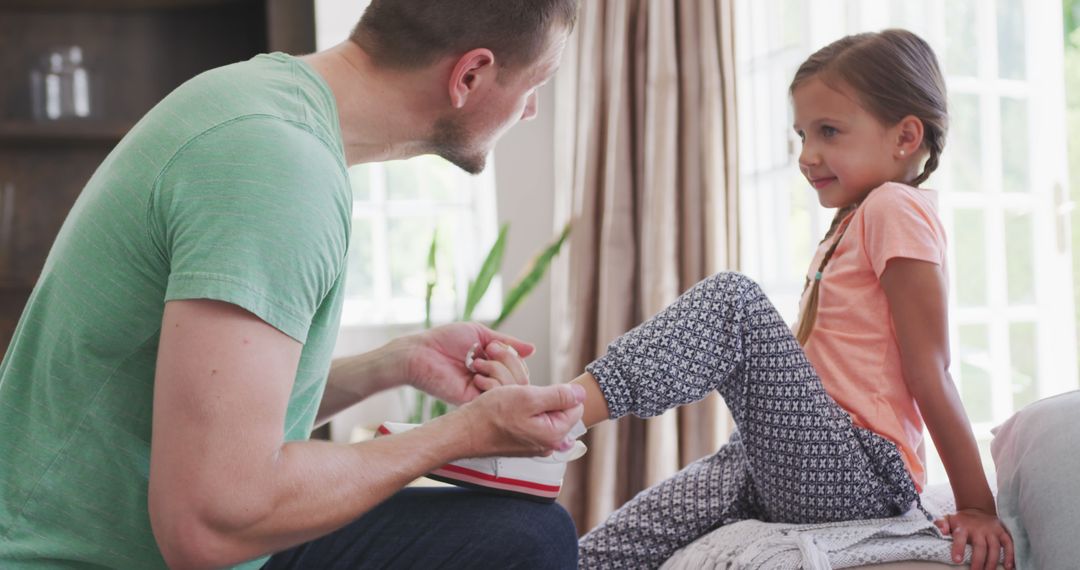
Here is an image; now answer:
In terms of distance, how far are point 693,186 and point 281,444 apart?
2.03m

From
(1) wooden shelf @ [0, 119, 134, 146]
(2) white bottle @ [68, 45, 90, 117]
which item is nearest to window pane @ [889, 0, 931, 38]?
(1) wooden shelf @ [0, 119, 134, 146]

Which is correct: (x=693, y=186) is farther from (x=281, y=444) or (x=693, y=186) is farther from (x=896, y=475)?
(x=281, y=444)

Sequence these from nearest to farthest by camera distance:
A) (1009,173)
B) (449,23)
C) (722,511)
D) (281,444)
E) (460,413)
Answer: (281,444), (460,413), (449,23), (722,511), (1009,173)

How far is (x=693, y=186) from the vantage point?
2830 mm

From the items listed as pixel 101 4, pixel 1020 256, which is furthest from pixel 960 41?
pixel 101 4

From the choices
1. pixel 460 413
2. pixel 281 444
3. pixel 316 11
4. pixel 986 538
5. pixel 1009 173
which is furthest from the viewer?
pixel 316 11

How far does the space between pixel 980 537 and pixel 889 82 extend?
747mm

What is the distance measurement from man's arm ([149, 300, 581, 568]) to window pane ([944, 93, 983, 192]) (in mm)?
2112

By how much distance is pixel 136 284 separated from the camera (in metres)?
1.00

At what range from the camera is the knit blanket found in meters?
1.35

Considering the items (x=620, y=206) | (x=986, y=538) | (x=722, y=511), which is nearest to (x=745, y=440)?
(x=722, y=511)

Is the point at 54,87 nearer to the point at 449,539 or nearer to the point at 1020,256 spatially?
the point at 449,539

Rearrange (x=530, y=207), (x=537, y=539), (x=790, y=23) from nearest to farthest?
(x=537, y=539) → (x=790, y=23) → (x=530, y=207)

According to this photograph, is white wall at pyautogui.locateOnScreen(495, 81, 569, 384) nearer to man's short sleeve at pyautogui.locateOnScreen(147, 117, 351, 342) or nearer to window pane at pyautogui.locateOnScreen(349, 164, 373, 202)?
window pane at pyautogui.locateOnScreen(349, 164, 373, 202)
